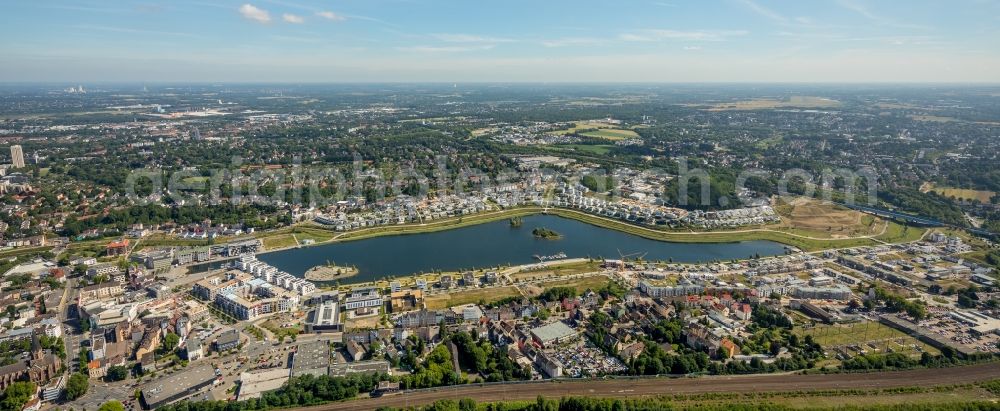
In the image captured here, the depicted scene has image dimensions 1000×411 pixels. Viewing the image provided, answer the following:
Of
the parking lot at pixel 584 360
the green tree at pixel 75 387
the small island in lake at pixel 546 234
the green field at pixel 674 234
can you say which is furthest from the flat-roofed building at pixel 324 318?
the small island in lake at pixel 546 234

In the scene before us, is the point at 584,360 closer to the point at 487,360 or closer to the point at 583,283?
the point at 487,360

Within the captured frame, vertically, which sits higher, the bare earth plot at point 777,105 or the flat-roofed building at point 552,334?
the bare earth plot at point 777,105

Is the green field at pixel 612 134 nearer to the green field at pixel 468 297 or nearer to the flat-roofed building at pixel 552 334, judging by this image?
the green field at pixel 468 297

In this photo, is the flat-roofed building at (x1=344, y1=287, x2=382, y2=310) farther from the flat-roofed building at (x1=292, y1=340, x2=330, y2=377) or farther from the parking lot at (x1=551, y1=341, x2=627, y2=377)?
the parking lot at (x1=551, y1=341, x2=627, y2=377)

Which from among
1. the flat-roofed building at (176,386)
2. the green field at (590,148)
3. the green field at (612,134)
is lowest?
the flat-roofed building at (176,386)

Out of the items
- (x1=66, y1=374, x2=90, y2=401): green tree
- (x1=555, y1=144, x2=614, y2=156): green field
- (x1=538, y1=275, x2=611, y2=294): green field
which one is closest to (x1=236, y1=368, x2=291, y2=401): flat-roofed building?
(x1=66, y1=374, x2=90, y2=401): green tree

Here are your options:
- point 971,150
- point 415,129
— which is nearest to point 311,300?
point 415,129

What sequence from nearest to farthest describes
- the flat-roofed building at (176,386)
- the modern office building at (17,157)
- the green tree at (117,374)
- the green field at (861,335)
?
the flat-roofed building at (176,386)
the green tree at (117,374)
the green field at (861,335)
the modern office building at (17,157)

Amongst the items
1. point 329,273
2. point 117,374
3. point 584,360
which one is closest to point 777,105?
point 329,273
